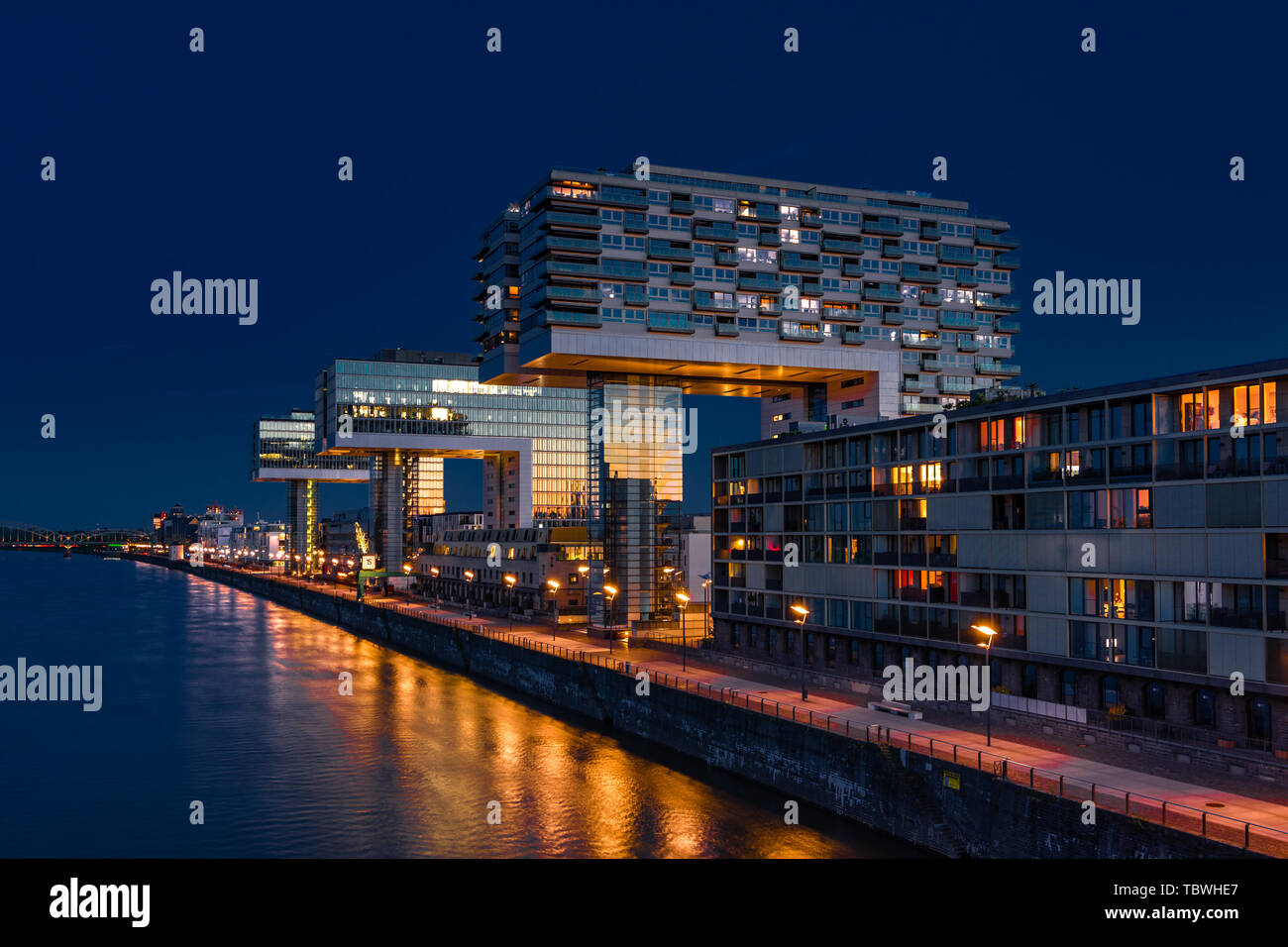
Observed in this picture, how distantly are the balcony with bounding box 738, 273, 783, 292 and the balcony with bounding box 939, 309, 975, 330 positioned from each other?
57.5 ft

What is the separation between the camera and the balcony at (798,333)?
84.4 meters

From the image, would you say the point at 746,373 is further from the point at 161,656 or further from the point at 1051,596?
the point at 161,656

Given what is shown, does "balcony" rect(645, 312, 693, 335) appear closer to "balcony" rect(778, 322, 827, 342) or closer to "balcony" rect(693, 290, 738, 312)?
"balcony" rect(693, 290, 738, 312)

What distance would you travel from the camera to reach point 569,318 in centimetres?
7912

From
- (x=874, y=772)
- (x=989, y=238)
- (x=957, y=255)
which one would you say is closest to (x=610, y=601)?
(x=957, y=255)

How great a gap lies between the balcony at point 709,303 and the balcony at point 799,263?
5.64 m

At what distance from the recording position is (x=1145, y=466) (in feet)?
133

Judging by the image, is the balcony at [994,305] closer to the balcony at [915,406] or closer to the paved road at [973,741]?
the balcony at [915,406]

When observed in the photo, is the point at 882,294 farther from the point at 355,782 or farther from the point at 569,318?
the point at 355,782

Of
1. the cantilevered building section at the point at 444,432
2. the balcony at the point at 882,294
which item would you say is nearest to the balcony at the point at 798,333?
the balcony at the point at 882,294

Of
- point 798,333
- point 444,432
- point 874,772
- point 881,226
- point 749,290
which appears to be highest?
point 881,226

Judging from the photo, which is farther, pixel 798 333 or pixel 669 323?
pixel 798 333

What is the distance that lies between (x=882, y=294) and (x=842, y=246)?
5.68m
